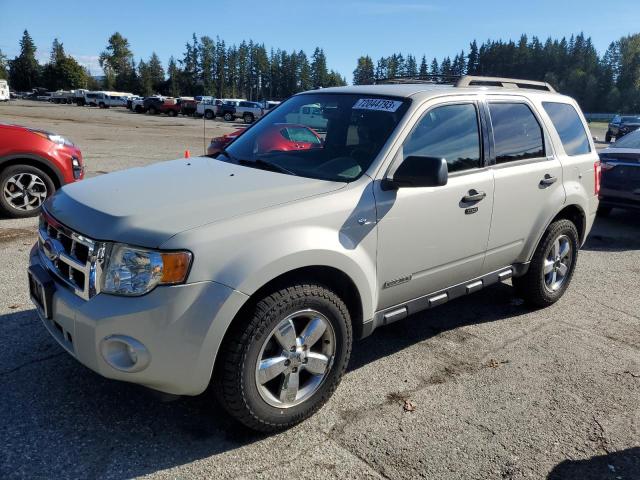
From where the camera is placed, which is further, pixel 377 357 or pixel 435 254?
pixel 377 357

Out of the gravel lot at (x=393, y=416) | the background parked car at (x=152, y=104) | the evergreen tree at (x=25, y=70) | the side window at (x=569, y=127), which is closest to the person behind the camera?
the gravel lot at (x=393, y=416)

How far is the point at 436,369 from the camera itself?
3.81m

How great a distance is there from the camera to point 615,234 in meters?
8.34

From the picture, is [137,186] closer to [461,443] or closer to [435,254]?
[435,254]

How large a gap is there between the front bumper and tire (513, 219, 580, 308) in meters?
3.08

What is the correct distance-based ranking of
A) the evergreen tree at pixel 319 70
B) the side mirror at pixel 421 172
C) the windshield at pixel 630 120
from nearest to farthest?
the side mirror at pixel 421 172 < the windshield at pixel 630 120 < the evergreen tree at pixel 319 70

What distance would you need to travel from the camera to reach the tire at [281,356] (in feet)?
8.89

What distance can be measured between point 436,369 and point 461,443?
85 cm

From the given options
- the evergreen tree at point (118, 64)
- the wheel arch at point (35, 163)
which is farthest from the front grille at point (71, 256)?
the evergreen tree at point (118, 64)

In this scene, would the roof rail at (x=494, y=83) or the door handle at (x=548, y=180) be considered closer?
the roof rail at (x=494, y=83)

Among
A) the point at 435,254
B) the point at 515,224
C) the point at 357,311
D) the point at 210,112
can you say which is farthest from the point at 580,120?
the point at 210,112

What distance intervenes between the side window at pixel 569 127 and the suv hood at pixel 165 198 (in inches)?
104

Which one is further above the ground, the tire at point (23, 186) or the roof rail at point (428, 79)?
the roof rail at point (428, 79)

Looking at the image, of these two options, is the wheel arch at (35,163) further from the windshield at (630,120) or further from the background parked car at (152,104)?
the background parked car at (152,104)
